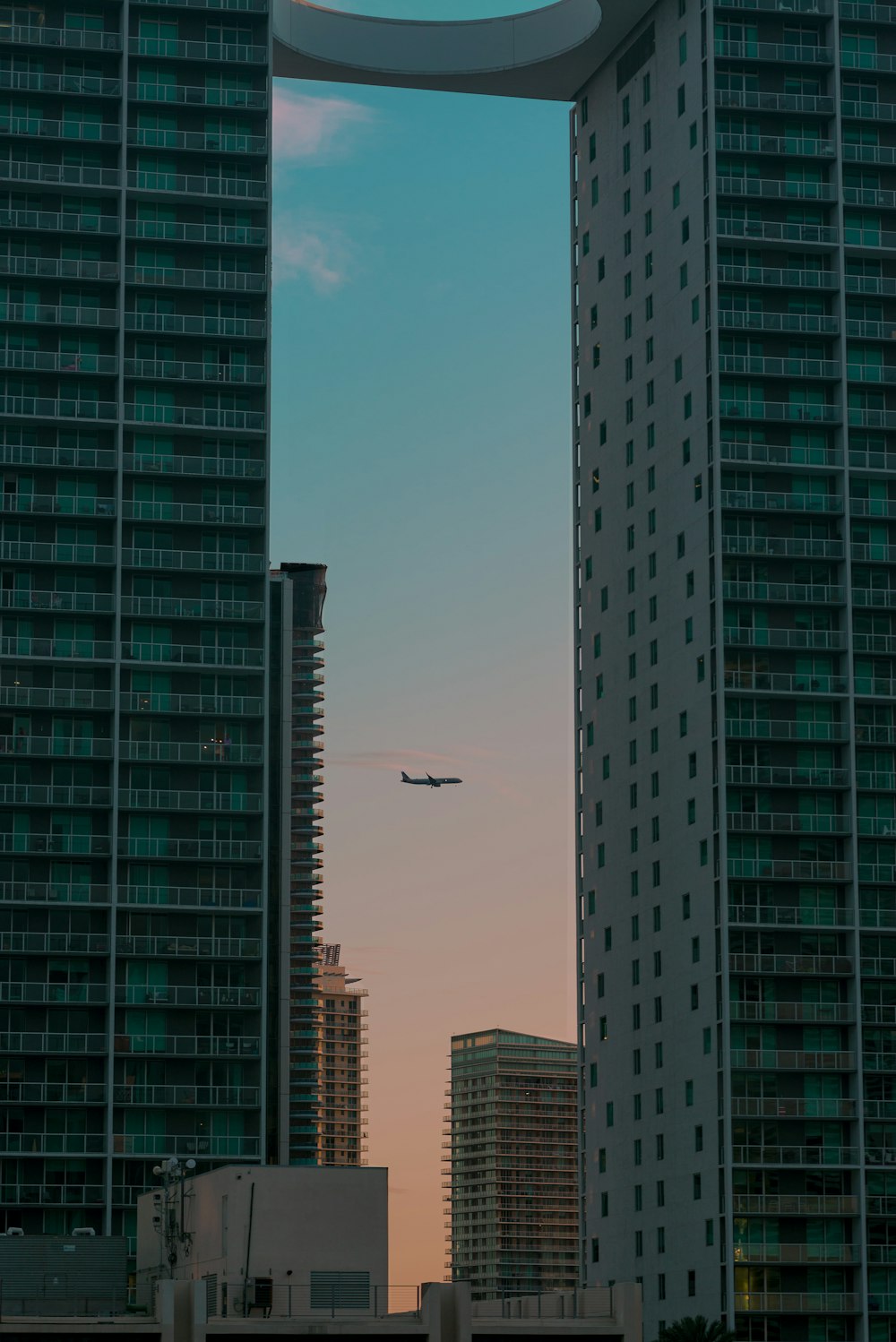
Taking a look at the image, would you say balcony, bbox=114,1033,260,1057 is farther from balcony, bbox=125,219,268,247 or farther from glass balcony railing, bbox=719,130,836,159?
glass balcony railing, bbox=719,130,836,159

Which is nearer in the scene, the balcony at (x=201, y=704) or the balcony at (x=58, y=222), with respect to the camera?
the balcony at (x=201, y=704)

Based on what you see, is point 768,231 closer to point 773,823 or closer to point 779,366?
point 779,366

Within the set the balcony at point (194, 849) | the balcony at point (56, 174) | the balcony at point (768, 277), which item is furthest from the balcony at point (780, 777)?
the balcony at point (56, 174)

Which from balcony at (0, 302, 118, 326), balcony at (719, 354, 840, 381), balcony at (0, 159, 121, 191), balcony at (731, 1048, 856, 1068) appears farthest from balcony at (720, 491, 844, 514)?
balcony at (0, 159, 121, 191)

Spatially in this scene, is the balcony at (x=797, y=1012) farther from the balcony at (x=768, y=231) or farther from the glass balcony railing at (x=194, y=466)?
the balcony at (x=768, y=231)

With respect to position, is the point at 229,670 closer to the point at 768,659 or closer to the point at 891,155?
the point at 768,659

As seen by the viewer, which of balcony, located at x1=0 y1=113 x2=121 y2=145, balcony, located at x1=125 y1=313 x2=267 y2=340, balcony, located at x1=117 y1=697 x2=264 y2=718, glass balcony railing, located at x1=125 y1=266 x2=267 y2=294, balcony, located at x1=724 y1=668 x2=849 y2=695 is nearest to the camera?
balcony, located at x1=117 y1=697 x2=264 y2=718
